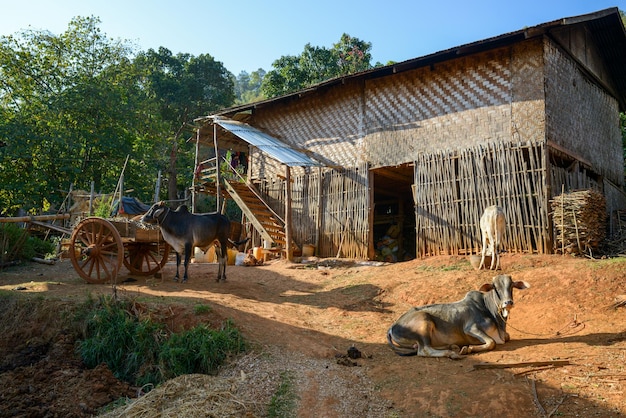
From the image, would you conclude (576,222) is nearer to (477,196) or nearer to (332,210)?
(477,196)

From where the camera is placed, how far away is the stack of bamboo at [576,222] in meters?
9.63

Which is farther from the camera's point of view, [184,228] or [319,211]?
[319,211]

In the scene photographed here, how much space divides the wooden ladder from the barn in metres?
0.05

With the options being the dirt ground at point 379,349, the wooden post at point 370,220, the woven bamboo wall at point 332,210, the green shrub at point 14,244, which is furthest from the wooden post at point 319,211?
the green shrub at point 14,244

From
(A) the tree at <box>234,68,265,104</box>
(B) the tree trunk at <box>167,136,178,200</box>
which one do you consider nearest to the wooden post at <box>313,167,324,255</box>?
(B) the tree trunk at <box>167,136,178,200</box>

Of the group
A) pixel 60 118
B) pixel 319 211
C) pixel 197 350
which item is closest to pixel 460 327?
pixel 197 350

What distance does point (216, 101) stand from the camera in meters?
27.5

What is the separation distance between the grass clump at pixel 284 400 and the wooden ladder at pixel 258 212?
8.73 meters

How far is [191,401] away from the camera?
4.43 m

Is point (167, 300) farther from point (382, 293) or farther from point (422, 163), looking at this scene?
point (422, 163)

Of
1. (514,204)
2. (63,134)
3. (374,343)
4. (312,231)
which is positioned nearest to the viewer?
(374,343)

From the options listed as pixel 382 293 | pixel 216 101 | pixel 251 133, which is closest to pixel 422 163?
pixel 382 293

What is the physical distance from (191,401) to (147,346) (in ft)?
5.65

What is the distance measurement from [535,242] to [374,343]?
18.7 feet
